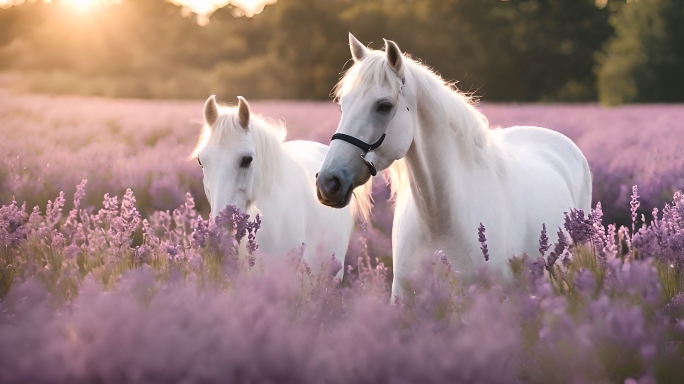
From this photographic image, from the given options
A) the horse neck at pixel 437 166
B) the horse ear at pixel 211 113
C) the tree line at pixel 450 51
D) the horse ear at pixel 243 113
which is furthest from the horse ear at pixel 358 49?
the tree line at pixel 450 51

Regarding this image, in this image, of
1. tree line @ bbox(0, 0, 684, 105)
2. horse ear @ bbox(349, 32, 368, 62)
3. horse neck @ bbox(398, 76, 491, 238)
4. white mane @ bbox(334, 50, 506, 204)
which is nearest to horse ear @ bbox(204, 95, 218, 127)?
white mane @ bbox(334, 50, 506, 204)

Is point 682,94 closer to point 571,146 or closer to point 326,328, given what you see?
point 571,146

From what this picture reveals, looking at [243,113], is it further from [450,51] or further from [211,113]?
[450,51]

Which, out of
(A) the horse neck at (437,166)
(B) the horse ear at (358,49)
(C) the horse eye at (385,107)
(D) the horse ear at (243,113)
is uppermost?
(B) the horse ear at (358,49)

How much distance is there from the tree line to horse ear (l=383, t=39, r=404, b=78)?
122ft

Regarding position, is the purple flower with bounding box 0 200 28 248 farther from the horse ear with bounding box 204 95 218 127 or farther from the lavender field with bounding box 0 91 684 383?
the horse ear with bounding box 204 95 218 127

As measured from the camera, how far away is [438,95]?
143 inches

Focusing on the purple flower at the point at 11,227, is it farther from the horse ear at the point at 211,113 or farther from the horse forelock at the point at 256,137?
the horse ear at the point at 211,113

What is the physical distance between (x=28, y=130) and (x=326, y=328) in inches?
382

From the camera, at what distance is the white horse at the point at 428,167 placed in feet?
11.0

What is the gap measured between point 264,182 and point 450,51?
134 ft


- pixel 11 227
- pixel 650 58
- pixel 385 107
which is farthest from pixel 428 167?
pixel 650 58

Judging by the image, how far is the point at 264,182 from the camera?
184 inches

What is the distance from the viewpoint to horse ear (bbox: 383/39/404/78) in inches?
131
